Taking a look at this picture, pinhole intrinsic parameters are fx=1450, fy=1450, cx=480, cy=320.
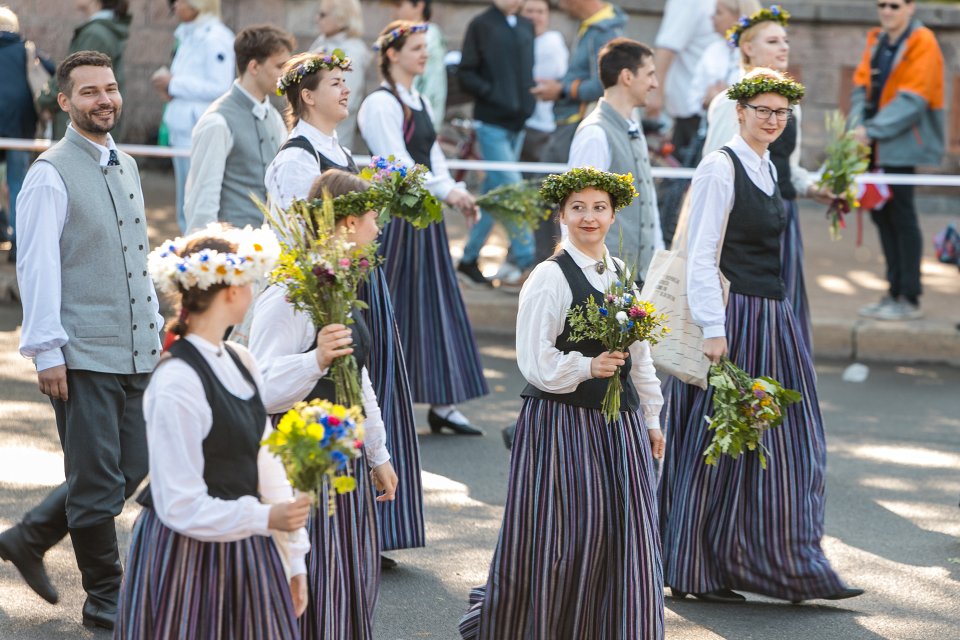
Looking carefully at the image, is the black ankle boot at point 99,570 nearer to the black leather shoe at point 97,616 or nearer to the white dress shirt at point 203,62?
the black leather shoe at point 97,616

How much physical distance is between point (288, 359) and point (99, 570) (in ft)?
4.29

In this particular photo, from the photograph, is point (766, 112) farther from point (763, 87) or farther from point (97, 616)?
point (97, 616)

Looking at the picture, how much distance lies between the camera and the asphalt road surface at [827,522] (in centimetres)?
508

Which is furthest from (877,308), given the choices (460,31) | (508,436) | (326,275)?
(326,275)

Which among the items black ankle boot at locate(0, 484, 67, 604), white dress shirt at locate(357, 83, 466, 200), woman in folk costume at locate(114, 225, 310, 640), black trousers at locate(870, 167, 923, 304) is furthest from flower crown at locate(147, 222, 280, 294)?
black trousers at locate(870, 167, 923, 304)

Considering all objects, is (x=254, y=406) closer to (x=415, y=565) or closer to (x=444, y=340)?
(x=415, y=565)

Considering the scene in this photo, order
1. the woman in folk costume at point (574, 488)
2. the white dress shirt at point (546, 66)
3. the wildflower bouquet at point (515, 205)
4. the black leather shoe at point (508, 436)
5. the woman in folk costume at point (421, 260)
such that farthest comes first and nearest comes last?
the white dress shirt at point (546, 66)
the wildflower bouquet at point (515, 205)
the black leather shoe at point (508, 436)
the woman in folk costume at point (421, 260)
the woman in folk costume at point (574, 488)

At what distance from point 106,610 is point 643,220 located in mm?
2932

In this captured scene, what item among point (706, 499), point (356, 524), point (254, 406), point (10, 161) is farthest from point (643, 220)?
point (10, 161)

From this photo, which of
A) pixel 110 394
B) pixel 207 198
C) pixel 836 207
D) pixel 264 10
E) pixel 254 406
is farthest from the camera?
pixel 264 10

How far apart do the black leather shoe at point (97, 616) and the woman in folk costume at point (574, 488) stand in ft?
4.21

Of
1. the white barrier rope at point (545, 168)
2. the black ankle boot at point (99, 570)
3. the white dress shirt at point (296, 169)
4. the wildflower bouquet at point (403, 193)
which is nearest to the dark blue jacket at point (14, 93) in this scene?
the white barrier rope at point (545, 168)

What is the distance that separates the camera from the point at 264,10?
45.4ft

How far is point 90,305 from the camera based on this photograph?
15.4 feet
